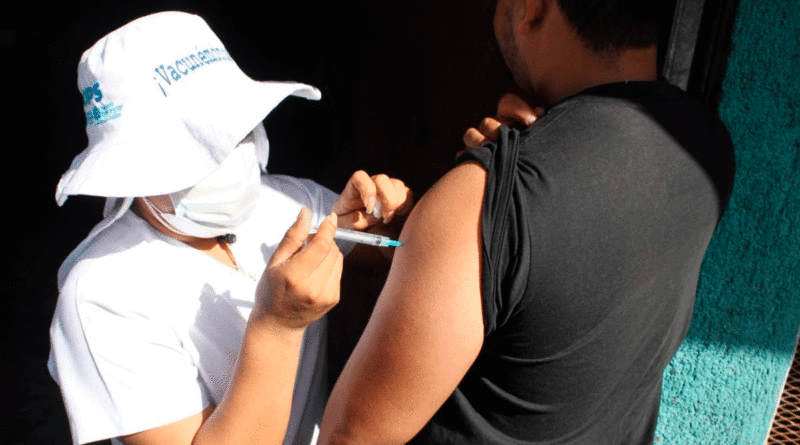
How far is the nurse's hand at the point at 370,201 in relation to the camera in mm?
1338

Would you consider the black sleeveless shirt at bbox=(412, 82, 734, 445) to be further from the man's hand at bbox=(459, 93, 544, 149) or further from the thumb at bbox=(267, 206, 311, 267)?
the thumb at bbox=(267, 206, 311, 267)

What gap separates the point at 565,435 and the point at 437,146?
1269 mm

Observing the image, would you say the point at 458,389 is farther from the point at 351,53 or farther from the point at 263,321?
the point at 351,53

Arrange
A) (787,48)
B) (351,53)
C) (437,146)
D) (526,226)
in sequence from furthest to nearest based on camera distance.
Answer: (351,53)
(437,146)
(787,48)
(526,226)

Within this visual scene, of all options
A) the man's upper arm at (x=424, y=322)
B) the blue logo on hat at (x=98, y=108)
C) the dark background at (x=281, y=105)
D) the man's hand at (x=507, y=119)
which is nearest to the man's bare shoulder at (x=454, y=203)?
the man's upper arm at (x=424, y=322)

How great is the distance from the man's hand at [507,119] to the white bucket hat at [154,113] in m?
0.51

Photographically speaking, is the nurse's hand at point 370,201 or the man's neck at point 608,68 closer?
the man's neck at point 608,68

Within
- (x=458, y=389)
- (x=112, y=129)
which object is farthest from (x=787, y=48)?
(x=112, y=129)

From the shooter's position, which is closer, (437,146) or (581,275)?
(581,275)

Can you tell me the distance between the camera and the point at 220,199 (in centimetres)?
133

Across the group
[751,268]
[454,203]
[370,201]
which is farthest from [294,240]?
[751,268]

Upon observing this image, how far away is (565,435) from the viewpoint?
1.12 meters

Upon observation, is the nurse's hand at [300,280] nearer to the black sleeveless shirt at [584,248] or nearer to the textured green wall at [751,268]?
the black sleeveless shirt at [584,248]

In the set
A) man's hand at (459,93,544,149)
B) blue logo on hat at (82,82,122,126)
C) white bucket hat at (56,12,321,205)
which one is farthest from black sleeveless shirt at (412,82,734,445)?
blue logo on hat at (82,82,122,126)
